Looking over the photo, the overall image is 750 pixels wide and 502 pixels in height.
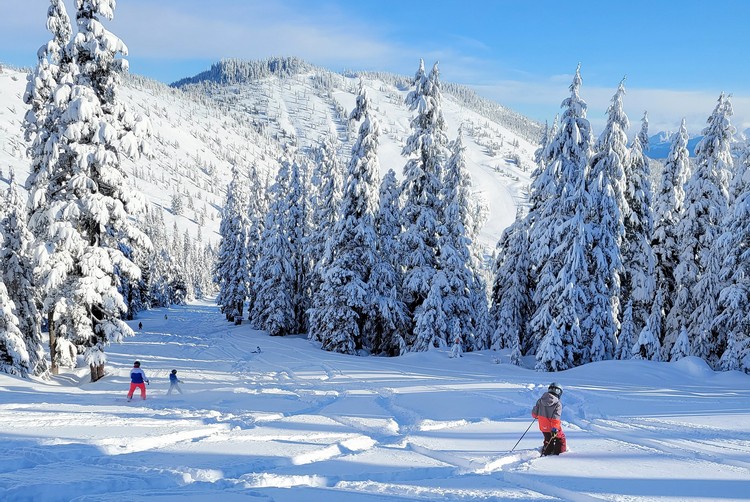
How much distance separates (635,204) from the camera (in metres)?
24.2

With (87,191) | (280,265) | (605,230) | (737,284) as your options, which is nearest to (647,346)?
(737,284)

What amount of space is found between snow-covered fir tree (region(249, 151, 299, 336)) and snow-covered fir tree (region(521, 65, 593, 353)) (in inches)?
886

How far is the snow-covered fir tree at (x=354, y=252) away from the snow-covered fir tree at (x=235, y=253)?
25065 mm

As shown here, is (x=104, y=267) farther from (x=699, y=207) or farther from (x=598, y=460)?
(x=699, y=207)

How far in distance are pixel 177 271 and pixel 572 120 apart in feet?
321

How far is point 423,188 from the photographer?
87.1 ft

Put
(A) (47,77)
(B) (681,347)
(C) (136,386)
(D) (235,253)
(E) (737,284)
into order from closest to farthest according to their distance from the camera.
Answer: (C) (136,386) → (A) (47,77) → (E) (737,284) → (B) (681,347) → (D) (235,253)

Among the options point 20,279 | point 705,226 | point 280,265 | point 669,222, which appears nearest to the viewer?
point 20,279

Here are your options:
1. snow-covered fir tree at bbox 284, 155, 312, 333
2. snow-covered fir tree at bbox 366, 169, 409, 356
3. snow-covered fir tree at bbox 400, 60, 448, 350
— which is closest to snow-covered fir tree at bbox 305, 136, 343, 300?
snow-covered fir tree at bbox 284, 155, 312, 333

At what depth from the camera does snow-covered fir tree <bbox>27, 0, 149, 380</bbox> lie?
633 inches

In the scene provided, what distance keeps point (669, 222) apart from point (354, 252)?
17.9 m

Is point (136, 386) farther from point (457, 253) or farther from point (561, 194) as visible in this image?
point (561, 194)

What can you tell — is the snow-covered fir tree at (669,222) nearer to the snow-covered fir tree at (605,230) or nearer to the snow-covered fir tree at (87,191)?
the snow-covered fir tree at (605,230)

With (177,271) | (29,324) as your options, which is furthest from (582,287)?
(177,271)
